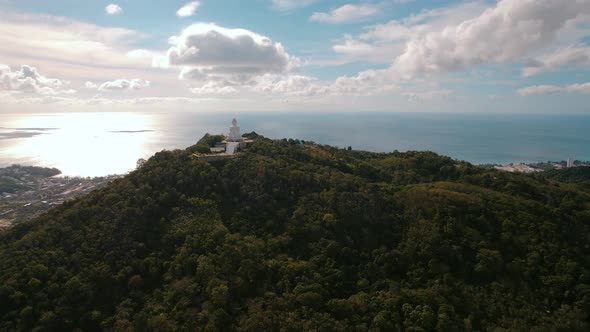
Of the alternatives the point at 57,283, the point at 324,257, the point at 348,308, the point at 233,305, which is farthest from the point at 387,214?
the point at 57,283

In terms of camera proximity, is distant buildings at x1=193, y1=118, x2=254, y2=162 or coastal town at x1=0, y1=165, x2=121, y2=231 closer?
distant buildings at x1=193, y1=118, x2=254, y2=162

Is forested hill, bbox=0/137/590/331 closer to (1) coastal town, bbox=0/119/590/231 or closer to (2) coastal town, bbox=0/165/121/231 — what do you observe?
(1) coastal town, bbox=0/119/590/231

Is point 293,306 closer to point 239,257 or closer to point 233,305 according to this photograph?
point 233,305

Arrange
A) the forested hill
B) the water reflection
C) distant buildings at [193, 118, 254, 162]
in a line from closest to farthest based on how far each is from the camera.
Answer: the forested hill < distant buildings at [193, 118, 254, 162] < the water reflection

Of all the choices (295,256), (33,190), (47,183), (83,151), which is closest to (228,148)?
(295,256)

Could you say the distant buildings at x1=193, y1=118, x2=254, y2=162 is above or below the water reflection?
above

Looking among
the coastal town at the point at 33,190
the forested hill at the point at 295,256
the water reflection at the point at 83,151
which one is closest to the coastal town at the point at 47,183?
the coastal town at the point at 33,190

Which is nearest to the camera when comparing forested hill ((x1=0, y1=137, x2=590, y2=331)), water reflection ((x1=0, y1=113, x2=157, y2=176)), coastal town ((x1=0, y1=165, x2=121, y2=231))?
forested hill ((x1=0, y1=137, x2=590, y2=331))

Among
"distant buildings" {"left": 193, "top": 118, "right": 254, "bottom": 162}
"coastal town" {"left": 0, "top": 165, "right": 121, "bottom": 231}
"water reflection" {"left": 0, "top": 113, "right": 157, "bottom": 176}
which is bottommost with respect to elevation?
"coastal town" {"left": 0, "top": 165, "right": 121, "bottom": 231}

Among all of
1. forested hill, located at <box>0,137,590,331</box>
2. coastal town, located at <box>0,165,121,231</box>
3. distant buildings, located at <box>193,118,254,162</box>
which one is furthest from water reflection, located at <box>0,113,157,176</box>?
forested hill, located at <box>0,137,590,331</box>
